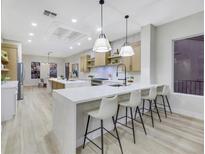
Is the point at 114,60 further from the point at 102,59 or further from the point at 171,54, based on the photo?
the point at 171,54

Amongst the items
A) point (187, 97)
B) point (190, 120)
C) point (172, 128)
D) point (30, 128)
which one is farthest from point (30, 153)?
point (187, 97)

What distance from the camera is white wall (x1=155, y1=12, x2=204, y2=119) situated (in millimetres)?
3410

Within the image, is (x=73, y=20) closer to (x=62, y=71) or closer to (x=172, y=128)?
(x=172, y=128)

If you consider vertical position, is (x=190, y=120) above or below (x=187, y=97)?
below

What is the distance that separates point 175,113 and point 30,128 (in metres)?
3.81

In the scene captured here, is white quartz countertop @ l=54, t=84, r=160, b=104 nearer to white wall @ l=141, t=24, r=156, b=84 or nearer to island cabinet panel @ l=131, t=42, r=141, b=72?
white wall @ l=141, t=24, r=156, b=84

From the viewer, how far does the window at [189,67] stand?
440cm

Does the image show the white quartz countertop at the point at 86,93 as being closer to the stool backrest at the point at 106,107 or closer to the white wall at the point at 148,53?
the stool backrest at the point at 106,107

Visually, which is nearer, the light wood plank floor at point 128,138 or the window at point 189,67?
the light wood plank floor at point 128,138

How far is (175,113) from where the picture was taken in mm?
3773

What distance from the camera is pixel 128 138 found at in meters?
2.45

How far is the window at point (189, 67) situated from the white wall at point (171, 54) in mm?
534

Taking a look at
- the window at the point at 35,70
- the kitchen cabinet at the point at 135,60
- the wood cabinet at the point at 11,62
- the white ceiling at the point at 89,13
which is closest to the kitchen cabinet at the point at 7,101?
the white ceiling at the point at 89,13

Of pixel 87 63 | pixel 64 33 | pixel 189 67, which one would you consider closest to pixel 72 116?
pixel 64 33
